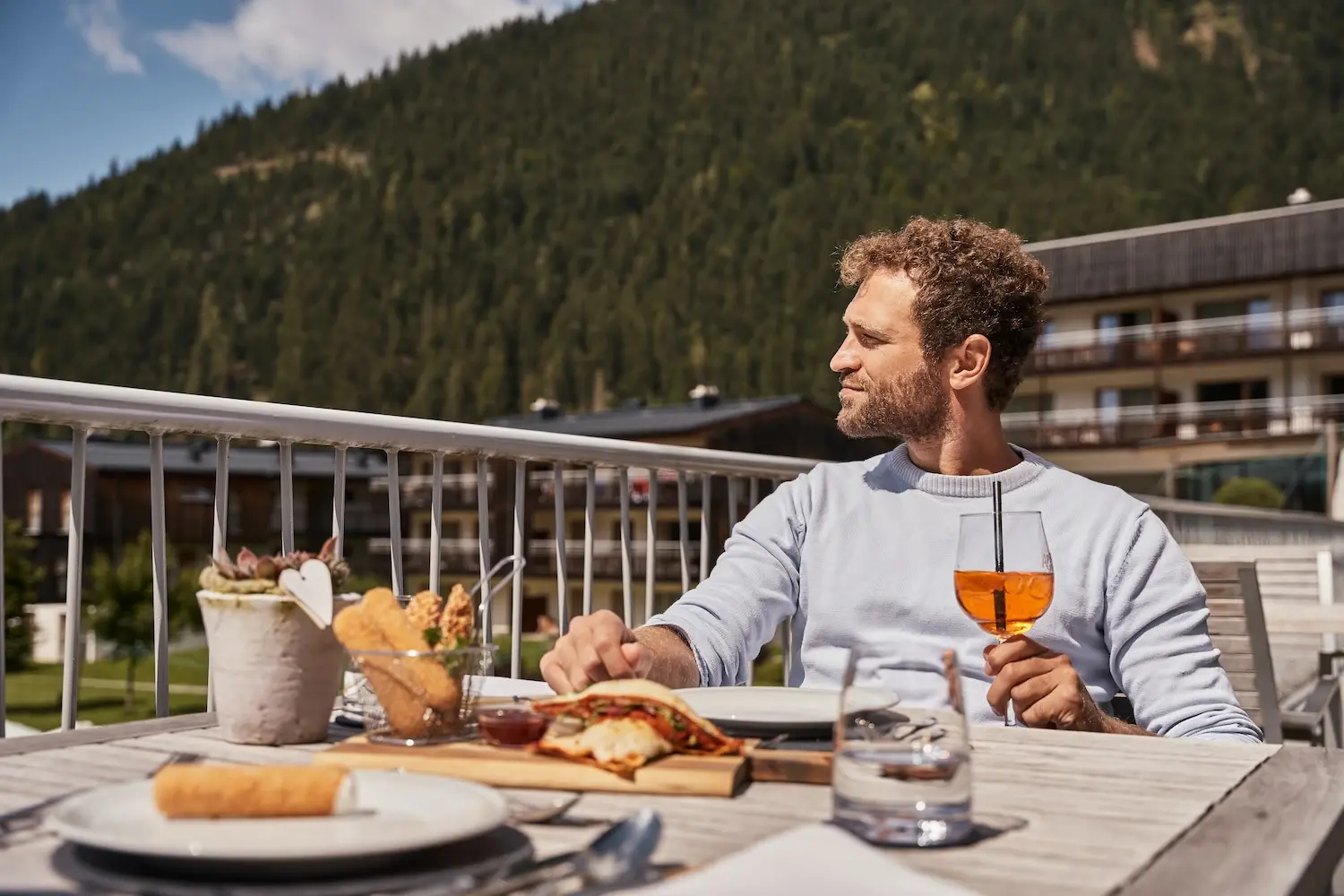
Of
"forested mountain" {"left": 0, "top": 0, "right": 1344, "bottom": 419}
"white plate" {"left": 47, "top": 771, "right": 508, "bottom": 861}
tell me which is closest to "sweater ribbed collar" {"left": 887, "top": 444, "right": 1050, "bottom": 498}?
"white plate" {"left": 47, "top": 771, "right": 508, "bottom": 861}

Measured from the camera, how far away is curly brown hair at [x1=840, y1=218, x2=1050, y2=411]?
233 centimetres

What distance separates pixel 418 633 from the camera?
1.14m

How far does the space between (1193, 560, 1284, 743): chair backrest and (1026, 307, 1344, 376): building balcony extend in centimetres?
3255

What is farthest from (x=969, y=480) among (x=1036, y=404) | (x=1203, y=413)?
(x=1036, y=404)

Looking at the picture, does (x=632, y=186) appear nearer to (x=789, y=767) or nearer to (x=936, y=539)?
(x=936, y=539)

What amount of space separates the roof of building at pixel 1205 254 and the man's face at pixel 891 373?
34.4 m

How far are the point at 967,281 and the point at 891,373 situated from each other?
20 centimetres

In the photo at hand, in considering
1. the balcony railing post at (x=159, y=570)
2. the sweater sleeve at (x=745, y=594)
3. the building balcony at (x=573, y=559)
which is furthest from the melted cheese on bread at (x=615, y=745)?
the building balcony at (x=573, y=559)

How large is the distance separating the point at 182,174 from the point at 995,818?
88603 millimetres

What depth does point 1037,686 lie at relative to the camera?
1.65m

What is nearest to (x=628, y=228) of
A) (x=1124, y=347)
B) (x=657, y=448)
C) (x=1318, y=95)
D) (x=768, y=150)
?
(x=768, y=150)

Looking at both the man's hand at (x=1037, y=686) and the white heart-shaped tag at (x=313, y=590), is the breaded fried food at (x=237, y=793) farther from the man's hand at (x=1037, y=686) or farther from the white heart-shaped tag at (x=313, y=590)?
the man's hand at (x=1037, y=686)

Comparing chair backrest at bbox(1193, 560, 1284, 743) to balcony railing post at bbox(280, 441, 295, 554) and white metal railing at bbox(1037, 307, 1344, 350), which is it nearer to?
balcony railing post at bbox(280, 441, 295, 554)

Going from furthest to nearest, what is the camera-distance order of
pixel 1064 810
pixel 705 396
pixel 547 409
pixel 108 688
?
1. pixel 108 688
2. pixel 547 409
3. pixel 705 396
4. pixel 1064 810
